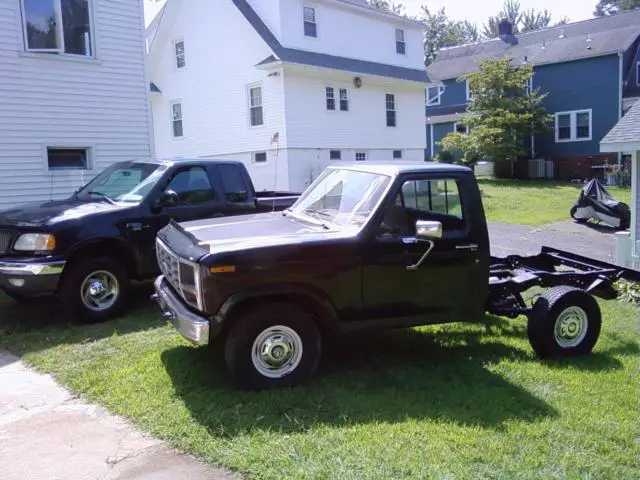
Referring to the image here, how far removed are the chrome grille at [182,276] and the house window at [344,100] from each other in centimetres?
1906

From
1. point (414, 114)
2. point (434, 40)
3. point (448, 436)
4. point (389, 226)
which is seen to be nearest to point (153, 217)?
point (389, 226)

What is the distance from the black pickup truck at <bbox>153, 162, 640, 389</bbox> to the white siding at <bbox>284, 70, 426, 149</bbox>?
1626cm

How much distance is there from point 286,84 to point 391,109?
6314 millimetres

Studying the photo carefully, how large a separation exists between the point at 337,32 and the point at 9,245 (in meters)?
18.9

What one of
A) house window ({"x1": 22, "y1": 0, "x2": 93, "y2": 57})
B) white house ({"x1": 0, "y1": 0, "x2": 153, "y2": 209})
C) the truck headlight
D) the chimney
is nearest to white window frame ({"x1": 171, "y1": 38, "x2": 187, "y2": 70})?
white house ({"x1": 0, "y1": 0, "x2": 153, "y2": 209})

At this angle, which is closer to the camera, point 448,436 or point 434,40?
point 448,436

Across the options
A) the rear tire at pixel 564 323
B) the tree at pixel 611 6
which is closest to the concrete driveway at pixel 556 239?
the rear tire at pixel 564 323

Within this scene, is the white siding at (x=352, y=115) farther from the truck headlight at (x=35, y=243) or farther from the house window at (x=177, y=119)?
the truck headlight at (x=35, y=243)

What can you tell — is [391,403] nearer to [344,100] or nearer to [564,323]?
[564,323]

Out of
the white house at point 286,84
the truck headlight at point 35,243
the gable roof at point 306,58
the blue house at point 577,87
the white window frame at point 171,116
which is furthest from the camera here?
the blue house at point 577,87

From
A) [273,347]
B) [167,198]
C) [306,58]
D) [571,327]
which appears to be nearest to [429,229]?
[273,347]

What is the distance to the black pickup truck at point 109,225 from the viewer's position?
6559 millimetres

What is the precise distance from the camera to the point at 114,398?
189 inches

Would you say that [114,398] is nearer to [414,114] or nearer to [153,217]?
[153,217]
